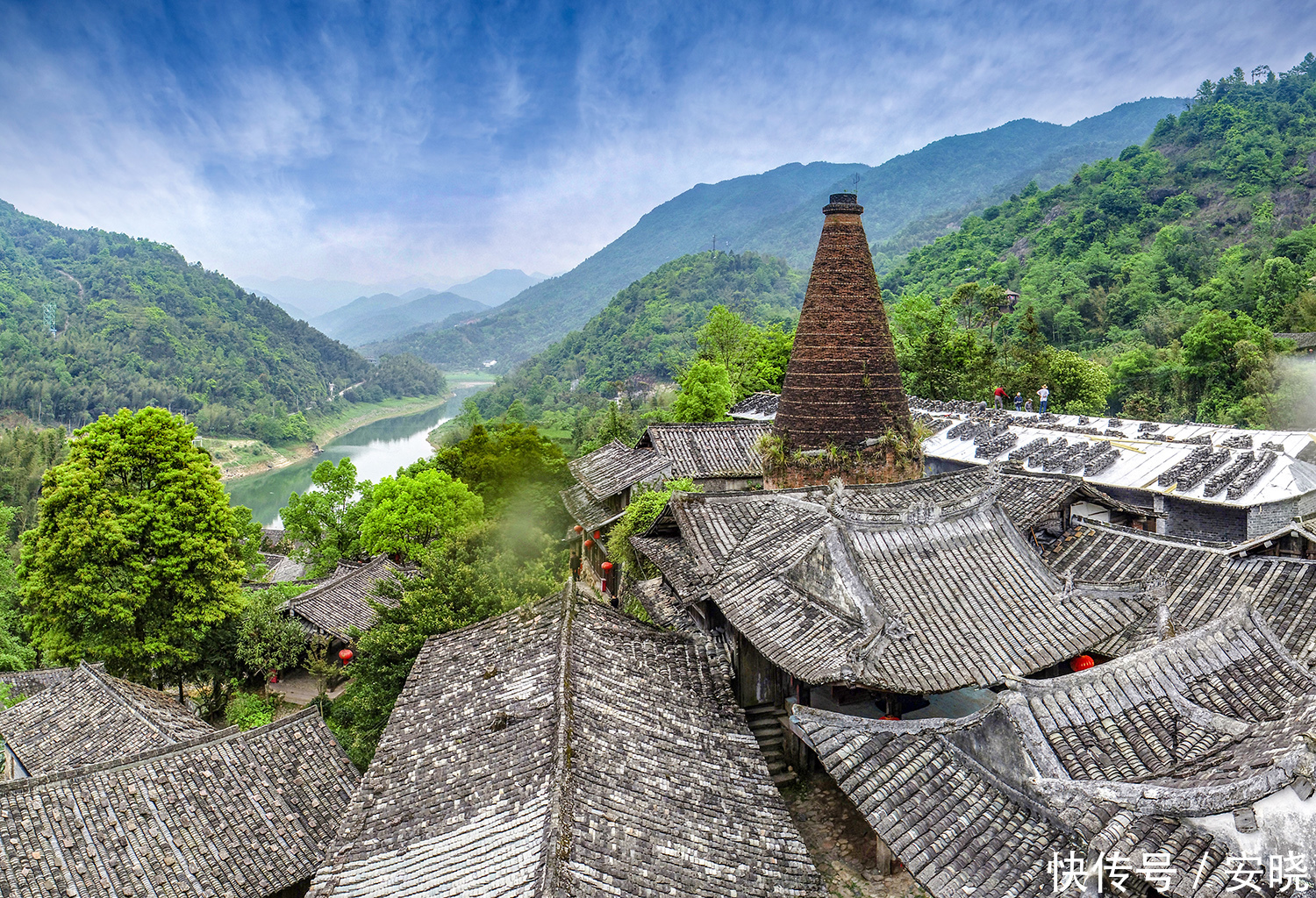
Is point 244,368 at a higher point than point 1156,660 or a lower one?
higher

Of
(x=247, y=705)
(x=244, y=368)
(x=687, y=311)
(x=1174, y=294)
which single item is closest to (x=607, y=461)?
(x=247, y=705)

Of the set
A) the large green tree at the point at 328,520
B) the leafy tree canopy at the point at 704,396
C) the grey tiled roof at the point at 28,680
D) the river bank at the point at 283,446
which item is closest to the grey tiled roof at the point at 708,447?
the leafy tree canopy at the point at 704,396

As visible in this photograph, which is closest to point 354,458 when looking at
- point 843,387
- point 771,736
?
point 843,387

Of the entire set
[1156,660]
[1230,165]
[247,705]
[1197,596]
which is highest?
[1230,165]

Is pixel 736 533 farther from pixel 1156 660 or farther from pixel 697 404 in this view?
pixel 697 404

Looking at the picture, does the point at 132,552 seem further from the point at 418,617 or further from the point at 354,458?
the point at 354,458

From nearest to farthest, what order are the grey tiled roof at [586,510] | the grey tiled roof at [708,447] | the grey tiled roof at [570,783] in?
the grey tiled roof at [570,783] < the grey tiled roof at [708,447] < the grey tiled roof at [586,510]

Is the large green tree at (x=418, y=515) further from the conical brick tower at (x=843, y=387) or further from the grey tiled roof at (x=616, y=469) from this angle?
the conical brick tower at (x=843, y=387)
